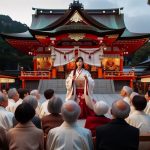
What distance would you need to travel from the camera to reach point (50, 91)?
8.01m

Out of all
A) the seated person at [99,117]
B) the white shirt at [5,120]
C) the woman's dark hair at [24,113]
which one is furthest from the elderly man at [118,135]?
the white shirt at [5,120]

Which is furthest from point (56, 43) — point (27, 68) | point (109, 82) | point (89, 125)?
point (89, 125)

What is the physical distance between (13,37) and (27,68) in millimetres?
15166

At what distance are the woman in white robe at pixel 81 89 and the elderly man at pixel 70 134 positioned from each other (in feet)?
22.0

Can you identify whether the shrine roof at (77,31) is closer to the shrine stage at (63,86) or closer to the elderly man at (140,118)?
the shrine stage at (63,86)

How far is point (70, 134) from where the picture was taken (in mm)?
4398

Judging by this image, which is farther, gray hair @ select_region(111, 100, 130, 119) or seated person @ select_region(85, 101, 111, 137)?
seated person @ select_region(85, 101, 111, 137)

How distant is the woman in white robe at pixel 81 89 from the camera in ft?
37.0

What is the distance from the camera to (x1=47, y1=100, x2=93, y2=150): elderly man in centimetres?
435

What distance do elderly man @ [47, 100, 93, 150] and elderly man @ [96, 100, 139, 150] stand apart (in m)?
0.20

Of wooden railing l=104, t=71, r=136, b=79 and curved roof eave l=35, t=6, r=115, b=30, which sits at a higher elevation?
curved roof eave l=35, t=6, r=115, b=30

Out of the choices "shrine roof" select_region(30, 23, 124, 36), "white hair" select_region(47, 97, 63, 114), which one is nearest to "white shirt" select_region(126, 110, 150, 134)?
"white hair" select_region(47, 97, 63, 114)

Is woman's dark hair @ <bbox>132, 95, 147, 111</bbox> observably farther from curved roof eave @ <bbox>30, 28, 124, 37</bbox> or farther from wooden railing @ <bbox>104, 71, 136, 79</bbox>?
curved roof eave @ <bbox>30, 28, 124, 37</bbox>

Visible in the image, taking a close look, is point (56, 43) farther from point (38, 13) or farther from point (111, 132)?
point (111, 132)
